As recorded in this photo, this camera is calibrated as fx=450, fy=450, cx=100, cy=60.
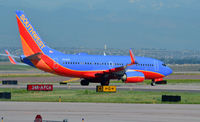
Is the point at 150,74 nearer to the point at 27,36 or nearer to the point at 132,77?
the point at 132,77

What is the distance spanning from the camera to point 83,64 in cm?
6769

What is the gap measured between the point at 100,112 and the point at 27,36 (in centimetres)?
3157

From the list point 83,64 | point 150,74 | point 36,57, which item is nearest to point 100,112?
point 36,57

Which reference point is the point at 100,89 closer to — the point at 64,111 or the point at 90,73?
the point at 90,73

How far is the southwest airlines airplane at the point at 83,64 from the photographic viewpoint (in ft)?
212

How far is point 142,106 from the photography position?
4116 cm

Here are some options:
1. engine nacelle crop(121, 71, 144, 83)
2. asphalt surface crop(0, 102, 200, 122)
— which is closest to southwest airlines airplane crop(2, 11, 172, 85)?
engine nacelle crop(121, 71, 144, 83)

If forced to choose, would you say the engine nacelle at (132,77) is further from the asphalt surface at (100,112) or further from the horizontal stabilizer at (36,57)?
the asphalt surface at (100,112)

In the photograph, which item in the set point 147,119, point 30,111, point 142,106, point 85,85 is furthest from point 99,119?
point 85,85

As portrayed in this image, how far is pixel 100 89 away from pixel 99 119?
25.1m

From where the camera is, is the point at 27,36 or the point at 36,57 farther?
the point at 27,36

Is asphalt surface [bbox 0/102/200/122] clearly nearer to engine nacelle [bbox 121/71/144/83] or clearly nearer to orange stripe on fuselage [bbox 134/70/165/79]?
engine nacelle [bbox 121/71/144/83]

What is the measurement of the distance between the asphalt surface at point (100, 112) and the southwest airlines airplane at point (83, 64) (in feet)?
73.1

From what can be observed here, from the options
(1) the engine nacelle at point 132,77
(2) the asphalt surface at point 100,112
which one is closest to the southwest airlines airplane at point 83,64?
(1) the engine nacelle at point 132,77
